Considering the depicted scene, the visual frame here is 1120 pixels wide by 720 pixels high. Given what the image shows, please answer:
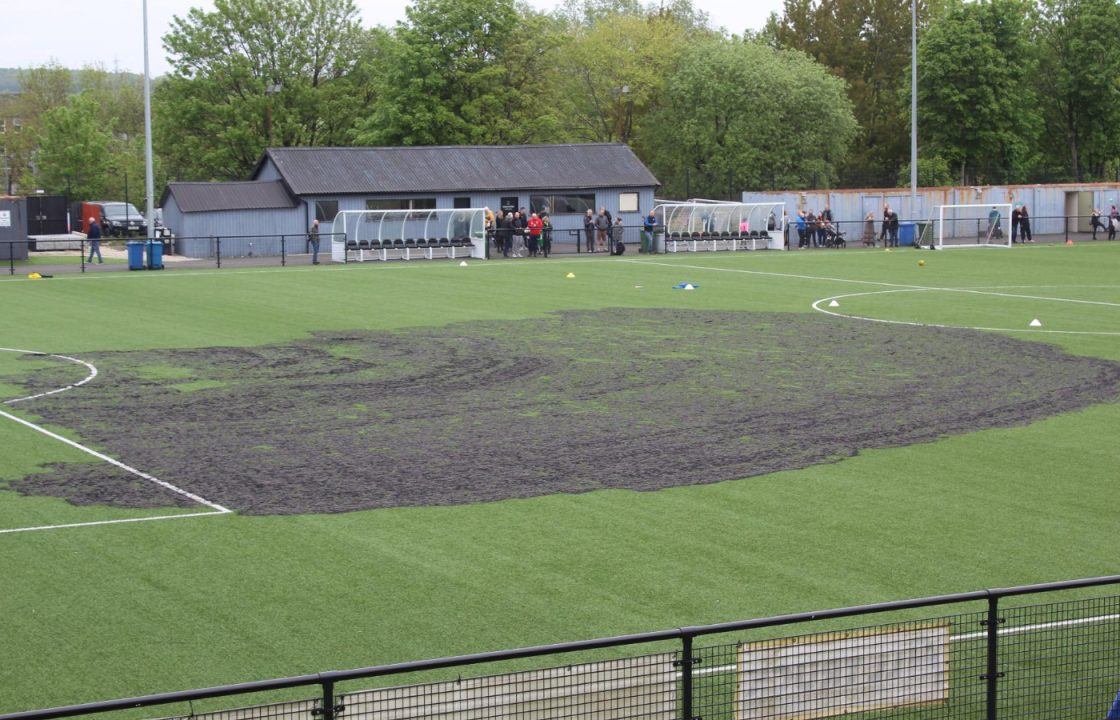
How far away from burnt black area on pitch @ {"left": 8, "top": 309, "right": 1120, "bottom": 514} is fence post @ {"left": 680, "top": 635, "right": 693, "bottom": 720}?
723cm

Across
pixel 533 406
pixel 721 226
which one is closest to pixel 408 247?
pixel 721 226

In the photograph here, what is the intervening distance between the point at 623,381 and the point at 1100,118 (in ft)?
223

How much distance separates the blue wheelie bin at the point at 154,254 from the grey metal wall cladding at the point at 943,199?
28.3 meters

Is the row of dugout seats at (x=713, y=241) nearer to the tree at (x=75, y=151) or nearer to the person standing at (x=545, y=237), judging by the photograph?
the person standing at (x=545, y=237)

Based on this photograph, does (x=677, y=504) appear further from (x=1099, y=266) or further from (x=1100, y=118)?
(x=1100, y=118)

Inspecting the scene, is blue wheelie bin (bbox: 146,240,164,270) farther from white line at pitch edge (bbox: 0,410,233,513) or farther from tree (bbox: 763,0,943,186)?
tree (bbox: 763,0,943,186)

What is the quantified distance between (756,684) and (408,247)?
45176 millimetres

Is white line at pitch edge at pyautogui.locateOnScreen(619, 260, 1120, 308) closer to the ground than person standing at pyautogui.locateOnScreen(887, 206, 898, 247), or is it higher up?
closer to the ground

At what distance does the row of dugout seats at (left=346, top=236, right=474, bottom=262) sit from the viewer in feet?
165

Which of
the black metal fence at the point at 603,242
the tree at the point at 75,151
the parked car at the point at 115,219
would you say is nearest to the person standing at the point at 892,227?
the black metal fence at the point at 603,242

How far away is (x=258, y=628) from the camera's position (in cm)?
988

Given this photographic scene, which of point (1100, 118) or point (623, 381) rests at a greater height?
point (1100, 118)

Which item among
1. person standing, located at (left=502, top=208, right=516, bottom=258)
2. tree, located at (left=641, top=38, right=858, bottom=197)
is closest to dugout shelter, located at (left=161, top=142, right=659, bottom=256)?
person standing, located at (left=502, top=208, right=516, bottom=258)

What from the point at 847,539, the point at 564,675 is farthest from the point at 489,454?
the point at 564,675
